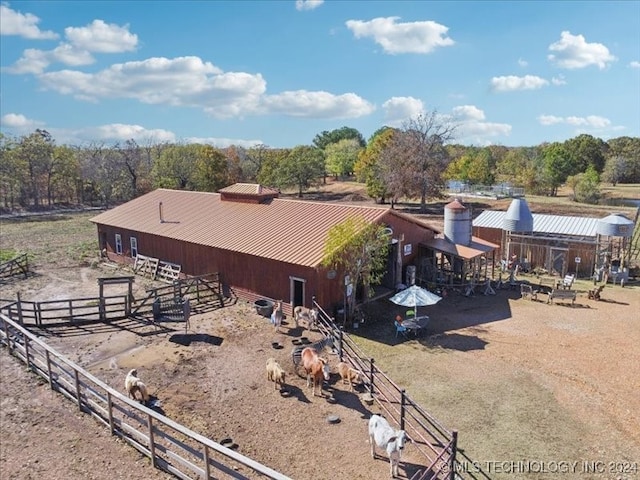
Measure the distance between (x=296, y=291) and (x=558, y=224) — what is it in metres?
16.8

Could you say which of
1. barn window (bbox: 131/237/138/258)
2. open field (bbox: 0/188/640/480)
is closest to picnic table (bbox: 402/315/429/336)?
open field (bbox: 0/188/640/480)

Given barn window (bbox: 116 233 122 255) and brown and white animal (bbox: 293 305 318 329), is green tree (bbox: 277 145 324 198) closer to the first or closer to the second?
barn window (bbox: 116 233 122 255)

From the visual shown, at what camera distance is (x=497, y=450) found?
1040 cm

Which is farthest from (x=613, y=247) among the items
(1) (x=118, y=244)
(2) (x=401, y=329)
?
(1) (x=118, y=244)

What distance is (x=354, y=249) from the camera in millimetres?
17984

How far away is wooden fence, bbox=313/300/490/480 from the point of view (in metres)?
9.11

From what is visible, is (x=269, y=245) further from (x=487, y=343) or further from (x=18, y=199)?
(x=18, y=199)

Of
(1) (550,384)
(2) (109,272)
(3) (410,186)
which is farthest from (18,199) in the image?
(1) (550,384)

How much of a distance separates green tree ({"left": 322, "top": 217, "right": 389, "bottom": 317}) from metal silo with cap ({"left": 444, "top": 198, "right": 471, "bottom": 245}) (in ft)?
19.4

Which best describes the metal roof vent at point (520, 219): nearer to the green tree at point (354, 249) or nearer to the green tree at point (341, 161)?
the green tree at point (354, 249)

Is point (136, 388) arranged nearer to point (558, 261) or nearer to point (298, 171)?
point (558, 261)

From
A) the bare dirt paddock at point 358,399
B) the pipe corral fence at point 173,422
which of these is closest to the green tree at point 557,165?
the bare dirt paddock at point 358,399

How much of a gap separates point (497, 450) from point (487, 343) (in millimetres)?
6322

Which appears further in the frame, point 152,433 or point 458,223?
point 458,223
